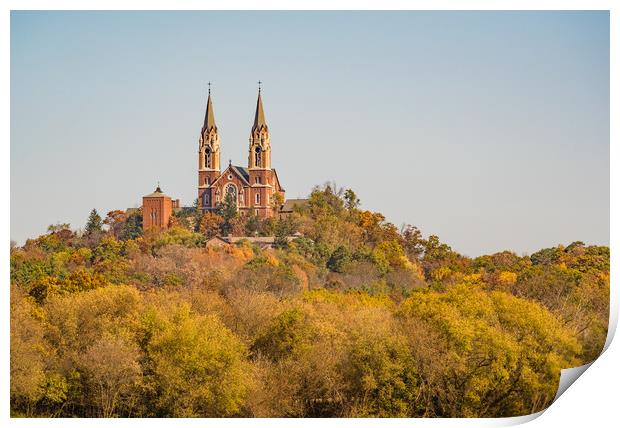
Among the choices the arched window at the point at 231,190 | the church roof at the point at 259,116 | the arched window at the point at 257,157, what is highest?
the church roof at the point at 259,116

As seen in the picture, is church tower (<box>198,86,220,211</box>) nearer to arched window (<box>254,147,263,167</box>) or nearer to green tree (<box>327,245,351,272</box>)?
arched window (<box>254,147,263,167</box>)

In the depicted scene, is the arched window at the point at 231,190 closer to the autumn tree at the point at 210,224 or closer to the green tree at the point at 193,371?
the autumn tree at the point at 210,224

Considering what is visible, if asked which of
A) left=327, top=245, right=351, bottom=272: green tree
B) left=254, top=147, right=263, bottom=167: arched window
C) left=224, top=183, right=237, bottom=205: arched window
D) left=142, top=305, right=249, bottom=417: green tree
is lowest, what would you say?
left=142, top=305, right=249, bottom=417: green tree

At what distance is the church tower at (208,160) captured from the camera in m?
47.0

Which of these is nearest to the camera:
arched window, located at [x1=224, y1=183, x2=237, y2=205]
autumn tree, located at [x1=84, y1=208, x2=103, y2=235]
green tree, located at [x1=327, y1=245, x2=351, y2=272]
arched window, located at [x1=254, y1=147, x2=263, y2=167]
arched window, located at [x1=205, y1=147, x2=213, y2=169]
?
green tree, located at [x1=327, y1=245, x2=351, y2=272]

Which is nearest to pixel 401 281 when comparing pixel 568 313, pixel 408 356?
pixel 568 313

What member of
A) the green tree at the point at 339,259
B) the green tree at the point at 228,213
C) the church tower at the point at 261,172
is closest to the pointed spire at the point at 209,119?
the church tower at the point at 261,172

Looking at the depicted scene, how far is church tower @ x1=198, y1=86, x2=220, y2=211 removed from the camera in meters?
47.0

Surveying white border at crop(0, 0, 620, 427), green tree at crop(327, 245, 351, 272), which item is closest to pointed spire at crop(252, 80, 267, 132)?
green tree at crop(327, 245, 351, 272)

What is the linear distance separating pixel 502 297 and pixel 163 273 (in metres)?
14.0

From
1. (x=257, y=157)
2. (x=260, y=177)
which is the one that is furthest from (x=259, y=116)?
(x=260, y=177)

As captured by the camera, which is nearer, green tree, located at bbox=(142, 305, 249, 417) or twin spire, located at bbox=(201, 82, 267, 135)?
green tree, located at bbox=(142, 305, 249, 417)

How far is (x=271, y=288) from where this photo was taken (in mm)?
29250
